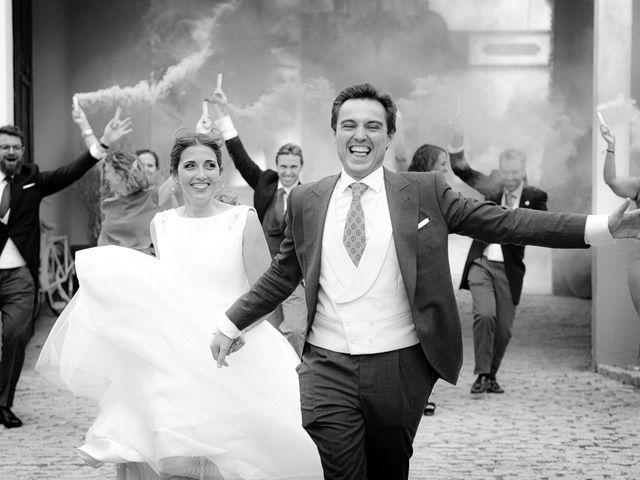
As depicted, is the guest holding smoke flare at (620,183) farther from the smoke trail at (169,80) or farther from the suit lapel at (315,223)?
the smoke trail at (169,80)

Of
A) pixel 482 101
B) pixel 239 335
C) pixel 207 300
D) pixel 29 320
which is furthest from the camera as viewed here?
pixel 482 101

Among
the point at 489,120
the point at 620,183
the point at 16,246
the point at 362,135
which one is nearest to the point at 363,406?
the point at 362,135

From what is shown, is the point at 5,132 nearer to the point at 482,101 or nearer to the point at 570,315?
the point at 482,101

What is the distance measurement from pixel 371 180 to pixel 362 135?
164 millimetres

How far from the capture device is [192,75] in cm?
1231

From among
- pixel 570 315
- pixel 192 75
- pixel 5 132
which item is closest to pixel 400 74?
pixel 192 75

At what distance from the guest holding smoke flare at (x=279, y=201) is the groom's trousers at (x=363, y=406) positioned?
3809 mm

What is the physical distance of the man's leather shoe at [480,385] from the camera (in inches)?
338

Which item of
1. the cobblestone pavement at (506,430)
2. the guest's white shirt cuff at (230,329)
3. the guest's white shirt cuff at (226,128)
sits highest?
the guest's white shirt cuff at (226,128)

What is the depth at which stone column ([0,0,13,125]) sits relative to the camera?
928 cm

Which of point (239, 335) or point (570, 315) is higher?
point (239, 335)

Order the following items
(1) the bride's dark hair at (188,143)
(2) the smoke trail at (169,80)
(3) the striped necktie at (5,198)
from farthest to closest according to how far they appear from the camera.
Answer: (2) the smoke trail at (169,80)
(3) the striped necktie at (5,198)
(1) the bride's dark hair at (188,143)

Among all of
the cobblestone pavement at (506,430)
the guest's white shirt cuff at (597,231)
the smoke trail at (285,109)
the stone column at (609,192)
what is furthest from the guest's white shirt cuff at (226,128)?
the guest's white shirt cuff at (597,231)

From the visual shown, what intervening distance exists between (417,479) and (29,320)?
2.99 meters
